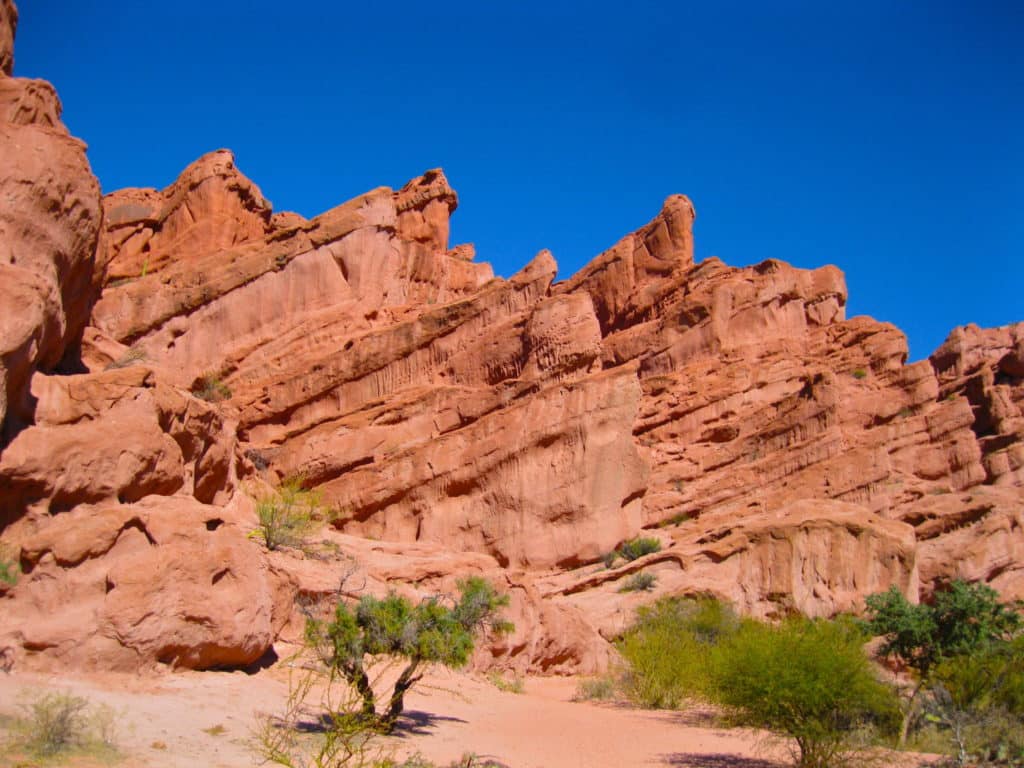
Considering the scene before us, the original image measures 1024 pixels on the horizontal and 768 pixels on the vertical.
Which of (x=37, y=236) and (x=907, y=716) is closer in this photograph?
(x=907, y=716)

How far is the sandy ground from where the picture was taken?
9.71 metres

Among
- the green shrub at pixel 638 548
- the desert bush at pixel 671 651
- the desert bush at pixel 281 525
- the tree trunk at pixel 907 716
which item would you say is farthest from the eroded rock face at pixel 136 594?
the green shrub at pixel 638 548

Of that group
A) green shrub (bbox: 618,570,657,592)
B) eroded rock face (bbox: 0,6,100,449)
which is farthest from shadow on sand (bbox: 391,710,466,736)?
green shrub (bbox: 618,570,657,592)

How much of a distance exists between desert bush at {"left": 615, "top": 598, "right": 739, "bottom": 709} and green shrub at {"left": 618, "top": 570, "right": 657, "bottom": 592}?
1648 millimetres

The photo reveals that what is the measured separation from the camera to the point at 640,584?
88.2ft

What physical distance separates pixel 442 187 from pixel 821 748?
136 feet

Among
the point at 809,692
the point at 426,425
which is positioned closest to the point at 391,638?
the point at 809,692

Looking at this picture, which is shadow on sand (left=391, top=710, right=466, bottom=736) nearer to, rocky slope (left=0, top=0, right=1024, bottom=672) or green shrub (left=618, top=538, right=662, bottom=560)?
rocky slope (left=0, top=0, right=1024, bottom=672)

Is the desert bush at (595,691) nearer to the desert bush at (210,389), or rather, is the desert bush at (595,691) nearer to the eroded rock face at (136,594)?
the eroded rock face at (136,594)

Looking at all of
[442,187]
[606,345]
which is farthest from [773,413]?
[442,187]

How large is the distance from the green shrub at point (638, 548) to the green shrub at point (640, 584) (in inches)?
113

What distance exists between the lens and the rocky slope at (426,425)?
13828mm

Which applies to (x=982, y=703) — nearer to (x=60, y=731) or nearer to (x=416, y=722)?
(x=416, y=722)

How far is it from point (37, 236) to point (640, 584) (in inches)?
746
